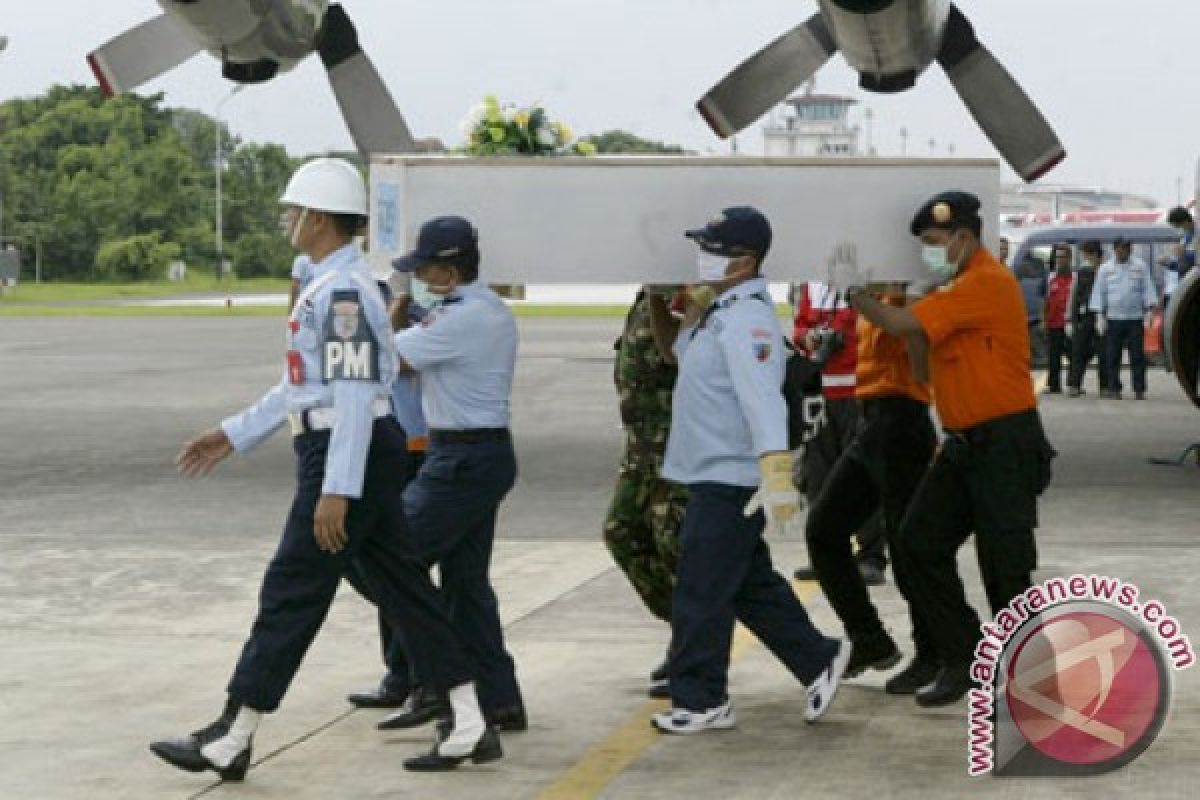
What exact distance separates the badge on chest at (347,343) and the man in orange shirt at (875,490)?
2.29 m

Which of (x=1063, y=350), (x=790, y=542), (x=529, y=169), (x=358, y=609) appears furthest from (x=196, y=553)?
(x=1063, y=350)

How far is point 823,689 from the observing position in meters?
7.27

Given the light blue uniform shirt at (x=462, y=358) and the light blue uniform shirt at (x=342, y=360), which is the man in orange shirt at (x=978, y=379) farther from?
the light blue uniform shirt at (x=342, y=360)

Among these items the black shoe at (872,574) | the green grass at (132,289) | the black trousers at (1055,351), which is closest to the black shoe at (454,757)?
the black shoe at (872,574)

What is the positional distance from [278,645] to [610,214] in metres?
1.91

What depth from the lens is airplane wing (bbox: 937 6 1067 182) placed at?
38.8ft

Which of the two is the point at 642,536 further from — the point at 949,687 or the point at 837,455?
the point at 837,455

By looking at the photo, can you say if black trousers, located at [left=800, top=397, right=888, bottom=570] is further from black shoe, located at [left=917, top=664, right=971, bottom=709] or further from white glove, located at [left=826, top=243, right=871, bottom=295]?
white glove, located at [left=826, top=243, right=871, bottom=295]

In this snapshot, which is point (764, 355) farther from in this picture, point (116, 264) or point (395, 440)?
point (116, 264)

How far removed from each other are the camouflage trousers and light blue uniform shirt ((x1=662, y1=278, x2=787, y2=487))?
2.01 ft

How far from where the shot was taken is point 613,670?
327 inches

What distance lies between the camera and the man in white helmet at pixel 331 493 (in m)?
6.47

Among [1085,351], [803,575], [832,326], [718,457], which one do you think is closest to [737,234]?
[718,457]
